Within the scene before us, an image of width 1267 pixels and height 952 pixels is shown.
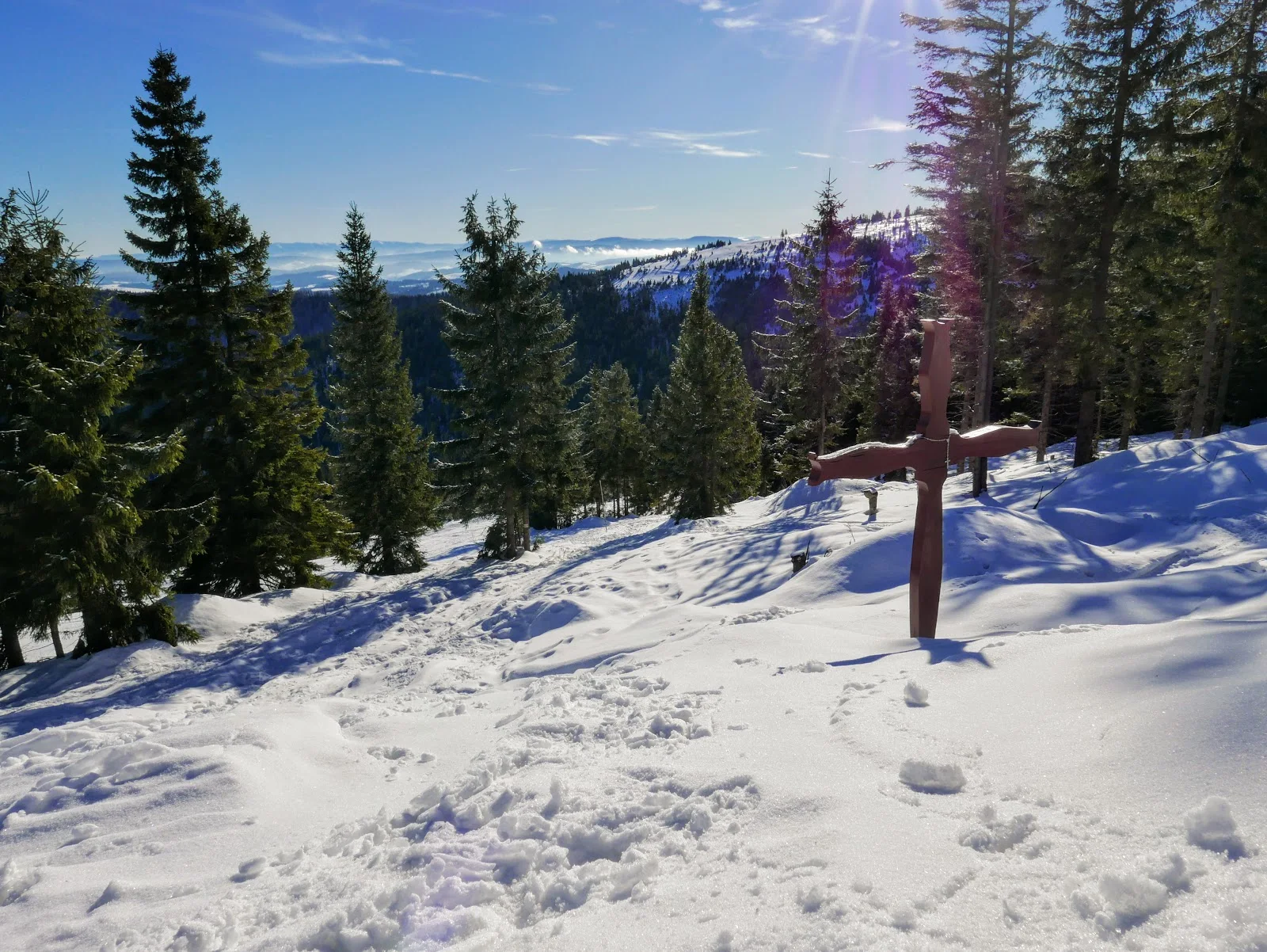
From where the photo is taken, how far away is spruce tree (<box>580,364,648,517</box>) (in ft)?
146

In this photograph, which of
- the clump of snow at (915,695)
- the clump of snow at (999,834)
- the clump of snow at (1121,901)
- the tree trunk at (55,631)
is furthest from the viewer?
the tree trunk at (55,631)

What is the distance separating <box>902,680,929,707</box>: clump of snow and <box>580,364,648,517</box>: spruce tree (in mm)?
37971

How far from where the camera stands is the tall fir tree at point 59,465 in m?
10.7

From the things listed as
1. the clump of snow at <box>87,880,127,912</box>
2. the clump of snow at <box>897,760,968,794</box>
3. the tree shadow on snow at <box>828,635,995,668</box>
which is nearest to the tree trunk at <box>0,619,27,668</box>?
the clump of snow at <box>87,880,127,912</box>

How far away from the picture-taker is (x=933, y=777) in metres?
3.33

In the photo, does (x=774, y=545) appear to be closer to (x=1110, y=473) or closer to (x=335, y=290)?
(x=1110, y=473)

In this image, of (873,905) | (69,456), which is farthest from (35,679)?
(873,905)

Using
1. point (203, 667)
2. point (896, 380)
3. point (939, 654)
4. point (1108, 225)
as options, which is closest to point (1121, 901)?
point (939, 654)

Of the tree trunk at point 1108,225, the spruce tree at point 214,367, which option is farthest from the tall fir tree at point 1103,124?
the spruce tree at point 214,367

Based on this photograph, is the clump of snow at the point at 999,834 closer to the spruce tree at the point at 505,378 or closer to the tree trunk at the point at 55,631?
the tree trunk at the point at 55,631

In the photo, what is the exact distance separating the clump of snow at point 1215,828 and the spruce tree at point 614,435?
131 ft

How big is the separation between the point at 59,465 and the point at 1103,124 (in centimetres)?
2307

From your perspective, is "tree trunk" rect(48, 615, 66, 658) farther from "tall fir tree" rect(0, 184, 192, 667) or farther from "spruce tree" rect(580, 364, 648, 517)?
"spruce tree" rect(580, 364, 648, 517)

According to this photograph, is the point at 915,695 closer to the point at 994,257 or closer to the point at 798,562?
the point at 798,562
